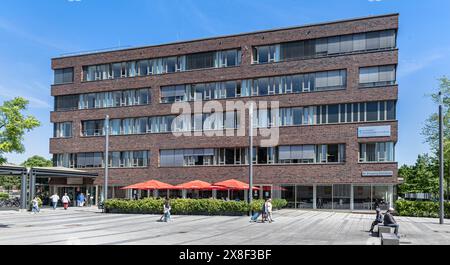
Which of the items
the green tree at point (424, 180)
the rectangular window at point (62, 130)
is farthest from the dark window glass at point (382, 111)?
the rectangular window at point (62, 130)

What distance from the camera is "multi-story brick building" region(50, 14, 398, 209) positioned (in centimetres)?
4666

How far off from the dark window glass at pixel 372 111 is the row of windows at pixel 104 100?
25398 millimetres

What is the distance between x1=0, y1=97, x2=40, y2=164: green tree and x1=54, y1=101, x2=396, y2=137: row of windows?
26.7 metres

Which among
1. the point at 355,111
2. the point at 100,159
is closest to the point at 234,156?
the point at 355,111

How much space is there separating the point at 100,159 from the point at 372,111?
32882 millimetres

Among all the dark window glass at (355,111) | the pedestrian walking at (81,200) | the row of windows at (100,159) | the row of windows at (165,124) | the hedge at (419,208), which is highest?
the dark window glass at (355,111)

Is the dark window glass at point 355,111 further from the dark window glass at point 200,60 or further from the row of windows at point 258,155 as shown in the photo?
the dark window glass at point 200,60

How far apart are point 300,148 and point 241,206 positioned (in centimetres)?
1509

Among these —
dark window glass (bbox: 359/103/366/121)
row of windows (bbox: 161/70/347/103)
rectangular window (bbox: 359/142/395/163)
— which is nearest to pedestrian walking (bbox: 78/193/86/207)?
row of windows (bbox: 161/70/347/103)

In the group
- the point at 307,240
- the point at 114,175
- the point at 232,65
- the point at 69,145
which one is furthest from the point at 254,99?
the point at 307,240

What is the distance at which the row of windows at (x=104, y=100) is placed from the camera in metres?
58.3

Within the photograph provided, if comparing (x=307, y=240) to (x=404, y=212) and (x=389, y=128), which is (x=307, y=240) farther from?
(x=389, y=128)

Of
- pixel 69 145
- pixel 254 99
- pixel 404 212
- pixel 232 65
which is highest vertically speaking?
pixel 232 65

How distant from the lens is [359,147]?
46.9 meters
